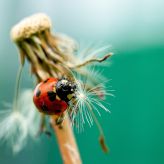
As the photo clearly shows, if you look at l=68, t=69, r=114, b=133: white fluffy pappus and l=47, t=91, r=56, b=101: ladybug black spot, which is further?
l=47, t=91, r=56, b=101: ladybug black spot

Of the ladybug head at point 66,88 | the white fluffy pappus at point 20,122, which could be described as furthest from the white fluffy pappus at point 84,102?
the white fluffy pappus at point 20,122

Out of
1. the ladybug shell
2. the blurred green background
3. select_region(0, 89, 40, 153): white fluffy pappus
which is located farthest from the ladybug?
the blurred green background

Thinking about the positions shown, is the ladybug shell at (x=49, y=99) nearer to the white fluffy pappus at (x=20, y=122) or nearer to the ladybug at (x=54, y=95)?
the ladybug at (x=54, y=95)

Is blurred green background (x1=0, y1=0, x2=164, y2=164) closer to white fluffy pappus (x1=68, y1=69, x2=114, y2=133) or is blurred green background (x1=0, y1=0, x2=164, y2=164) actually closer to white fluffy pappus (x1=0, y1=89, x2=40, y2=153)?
white fluffy pappus (x1=0, y1=89, x2=40, y2=153)

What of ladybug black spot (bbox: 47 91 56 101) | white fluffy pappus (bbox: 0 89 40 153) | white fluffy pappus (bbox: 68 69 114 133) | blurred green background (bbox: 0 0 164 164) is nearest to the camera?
white fluffy pappus (bbox: 68 69 114 133)

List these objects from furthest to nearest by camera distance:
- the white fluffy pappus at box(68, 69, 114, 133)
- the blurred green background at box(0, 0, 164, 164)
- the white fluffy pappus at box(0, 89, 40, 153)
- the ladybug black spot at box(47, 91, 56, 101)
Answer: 1. the blurred green background at box(0, 0, 164, 164)
2. the white fluffy pappus at box(0, 89, 40, 153)
3. the ladybug black spot at box(47, 91, 56, 101)
4. the white fluffy pappus at box(68, 69, 114, 133)

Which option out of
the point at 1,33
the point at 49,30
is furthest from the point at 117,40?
the point at 49,30

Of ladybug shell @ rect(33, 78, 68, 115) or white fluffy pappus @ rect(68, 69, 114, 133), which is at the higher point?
ladybug shell @ rect(33, 78, 68, 115)

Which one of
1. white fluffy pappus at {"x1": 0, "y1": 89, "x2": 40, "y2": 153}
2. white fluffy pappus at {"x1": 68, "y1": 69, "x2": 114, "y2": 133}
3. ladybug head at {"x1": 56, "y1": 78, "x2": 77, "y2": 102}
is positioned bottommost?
white fluffy pappus at {"x1": 68, "y1": 69, "x2": 114, "y2": 133}

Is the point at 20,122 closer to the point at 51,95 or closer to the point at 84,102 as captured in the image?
the point at 51,95
